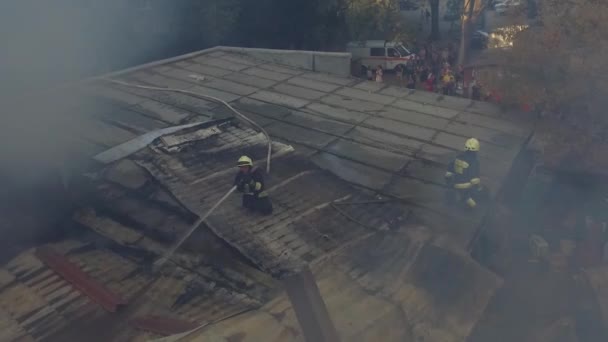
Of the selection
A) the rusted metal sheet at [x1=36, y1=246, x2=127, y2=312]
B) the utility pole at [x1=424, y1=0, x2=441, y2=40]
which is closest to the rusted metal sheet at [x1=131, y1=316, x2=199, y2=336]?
the rusted metal sheet at [x1=36, y1=246, x2=127, y2=312]

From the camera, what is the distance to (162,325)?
4.73m

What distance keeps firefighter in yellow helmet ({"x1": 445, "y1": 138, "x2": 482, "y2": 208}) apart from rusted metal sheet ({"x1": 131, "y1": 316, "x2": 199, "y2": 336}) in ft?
13.1

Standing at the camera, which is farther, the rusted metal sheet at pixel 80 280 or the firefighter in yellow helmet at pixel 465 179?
the firefighter in yellow helmet at pixel 465 179

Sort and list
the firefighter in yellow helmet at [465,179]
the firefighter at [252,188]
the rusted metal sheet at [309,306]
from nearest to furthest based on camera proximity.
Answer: the rusted metal sheet at [309,306] < the firefighter at [252,188] < the firefighter in yellow helmet at [465,179]

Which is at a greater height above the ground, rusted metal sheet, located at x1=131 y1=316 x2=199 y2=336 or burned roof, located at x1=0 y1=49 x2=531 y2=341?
burned roof, located at x1=0 y1=49 x2=531 y2=341

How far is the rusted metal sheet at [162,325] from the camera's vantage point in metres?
4.65

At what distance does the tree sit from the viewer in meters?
9.39

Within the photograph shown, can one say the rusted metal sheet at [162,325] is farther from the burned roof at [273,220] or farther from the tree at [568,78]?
the tree at [568,78]

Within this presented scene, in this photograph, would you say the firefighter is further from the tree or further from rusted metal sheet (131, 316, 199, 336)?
the tree

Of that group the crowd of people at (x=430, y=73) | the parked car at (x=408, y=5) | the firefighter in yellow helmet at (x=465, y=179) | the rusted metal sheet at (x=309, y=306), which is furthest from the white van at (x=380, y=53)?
the rusted metal sheet at (x=309, y=306)

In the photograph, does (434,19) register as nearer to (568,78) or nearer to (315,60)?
(315,60)

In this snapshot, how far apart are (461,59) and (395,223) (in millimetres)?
13569

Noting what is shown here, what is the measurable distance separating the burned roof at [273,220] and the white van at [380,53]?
391 inches

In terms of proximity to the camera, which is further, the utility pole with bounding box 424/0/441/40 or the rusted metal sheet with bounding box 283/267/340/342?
the utility pole with bounding box 424/0/441/40
